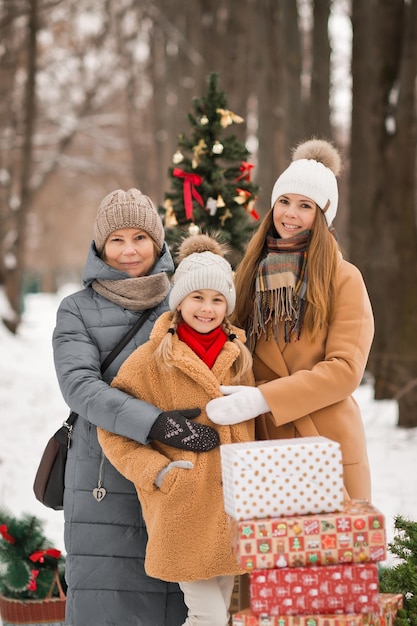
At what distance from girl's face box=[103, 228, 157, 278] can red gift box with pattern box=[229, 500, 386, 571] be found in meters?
1.43

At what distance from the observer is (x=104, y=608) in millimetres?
3916

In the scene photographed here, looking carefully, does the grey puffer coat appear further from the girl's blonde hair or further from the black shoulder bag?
the girl's blonde hair

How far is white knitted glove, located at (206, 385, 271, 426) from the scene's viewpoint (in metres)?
3.41

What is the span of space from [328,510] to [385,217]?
8.66 meters

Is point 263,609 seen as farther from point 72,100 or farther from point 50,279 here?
point 50,279

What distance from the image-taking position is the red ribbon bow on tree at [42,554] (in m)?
4.67

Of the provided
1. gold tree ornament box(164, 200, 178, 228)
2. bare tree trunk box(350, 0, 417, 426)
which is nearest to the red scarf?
gold tree ornament box(164, 200, 178, 228)

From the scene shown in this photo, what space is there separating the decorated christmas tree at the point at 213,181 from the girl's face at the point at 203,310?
8.11 ft

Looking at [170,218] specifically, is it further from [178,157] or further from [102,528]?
[102,528]

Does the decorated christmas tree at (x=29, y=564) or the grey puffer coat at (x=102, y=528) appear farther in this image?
the decorated christmas tree at (x=29, y=564)

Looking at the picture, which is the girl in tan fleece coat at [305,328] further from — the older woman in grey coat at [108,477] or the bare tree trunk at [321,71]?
the bare tree trunk at [321,71]

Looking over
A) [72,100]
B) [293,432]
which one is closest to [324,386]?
[293,432]

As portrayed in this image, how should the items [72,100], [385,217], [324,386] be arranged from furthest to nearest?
1. [72,100]
2. [385,217]
3. [324,386]

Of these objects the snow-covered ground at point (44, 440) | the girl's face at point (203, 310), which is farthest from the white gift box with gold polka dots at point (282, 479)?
the snow-covered ground at point (44, 440)
